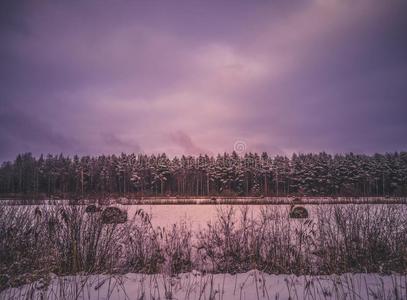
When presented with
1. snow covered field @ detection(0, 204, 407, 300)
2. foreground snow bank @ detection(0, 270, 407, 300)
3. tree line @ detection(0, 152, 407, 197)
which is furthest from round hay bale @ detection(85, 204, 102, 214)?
tree line @ detection(0, 152, 407, 197)

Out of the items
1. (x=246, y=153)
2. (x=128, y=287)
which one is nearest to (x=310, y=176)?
(x=246, y=153)

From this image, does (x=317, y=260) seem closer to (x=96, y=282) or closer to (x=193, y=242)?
(x=193, y=242)

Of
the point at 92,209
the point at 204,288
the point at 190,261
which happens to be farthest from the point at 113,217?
the point at 204,288

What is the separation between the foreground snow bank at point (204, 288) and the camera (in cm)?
486

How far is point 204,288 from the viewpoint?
4.77 metres

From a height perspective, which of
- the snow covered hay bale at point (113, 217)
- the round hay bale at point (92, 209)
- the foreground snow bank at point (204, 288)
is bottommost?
the foreground snow bank at point (204, 288)

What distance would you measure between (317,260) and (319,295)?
2.54m

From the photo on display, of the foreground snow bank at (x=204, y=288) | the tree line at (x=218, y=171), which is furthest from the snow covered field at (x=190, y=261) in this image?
the tree line at (x=218, y=171)

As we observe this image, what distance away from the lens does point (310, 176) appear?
217 feet

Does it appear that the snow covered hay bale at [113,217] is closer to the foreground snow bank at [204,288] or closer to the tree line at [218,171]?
the foreground snow bank at [204,288]

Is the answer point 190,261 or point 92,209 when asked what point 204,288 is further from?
point 92,209

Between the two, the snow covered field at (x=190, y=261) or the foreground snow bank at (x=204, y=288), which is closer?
the foreground snow bank at (x=204, y=288)

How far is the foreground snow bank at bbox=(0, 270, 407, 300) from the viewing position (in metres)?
4.86

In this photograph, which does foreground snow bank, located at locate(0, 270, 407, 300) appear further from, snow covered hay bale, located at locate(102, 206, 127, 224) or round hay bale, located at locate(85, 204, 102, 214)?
round hay bale, located at locate(85, 204, 102, 214)
